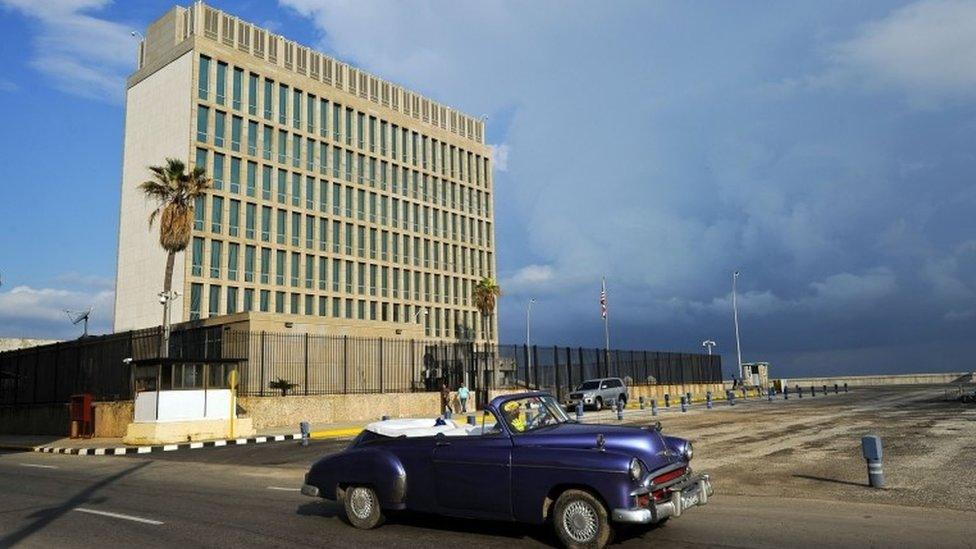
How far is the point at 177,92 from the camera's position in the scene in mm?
59219

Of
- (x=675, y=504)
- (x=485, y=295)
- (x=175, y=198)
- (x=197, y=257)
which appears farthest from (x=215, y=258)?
(x=675, y=504)

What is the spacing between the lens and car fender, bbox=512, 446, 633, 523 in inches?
262

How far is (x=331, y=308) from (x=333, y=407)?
38.5m

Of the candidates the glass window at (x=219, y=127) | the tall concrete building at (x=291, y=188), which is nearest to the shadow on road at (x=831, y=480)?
the tall concrete building at (x=291, y=188)

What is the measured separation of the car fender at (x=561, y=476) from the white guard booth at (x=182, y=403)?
18.9m

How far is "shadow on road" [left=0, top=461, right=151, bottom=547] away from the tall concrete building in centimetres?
2999

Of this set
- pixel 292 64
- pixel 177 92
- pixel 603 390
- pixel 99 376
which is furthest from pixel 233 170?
pixel 603 390

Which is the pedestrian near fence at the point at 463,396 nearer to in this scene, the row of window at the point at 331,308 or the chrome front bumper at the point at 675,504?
the chrome front bumper at the point at 675,504

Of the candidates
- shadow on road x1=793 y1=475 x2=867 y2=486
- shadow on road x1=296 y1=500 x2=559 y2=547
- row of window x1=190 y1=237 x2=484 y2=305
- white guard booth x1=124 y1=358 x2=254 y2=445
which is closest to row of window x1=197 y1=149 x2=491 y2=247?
row of window x1=190 y1=237 x2=484 y2=305

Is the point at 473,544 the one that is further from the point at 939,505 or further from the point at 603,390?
the point at 603,390

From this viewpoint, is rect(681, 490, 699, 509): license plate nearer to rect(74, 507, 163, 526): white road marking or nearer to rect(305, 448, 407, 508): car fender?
rect(305, 448, 407, 508): car fender

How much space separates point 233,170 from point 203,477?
51206 mm

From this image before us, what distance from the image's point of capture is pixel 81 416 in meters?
26.9

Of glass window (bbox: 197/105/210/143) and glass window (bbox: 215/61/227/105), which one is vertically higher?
glass window (bbox: 215/61/227/105)
